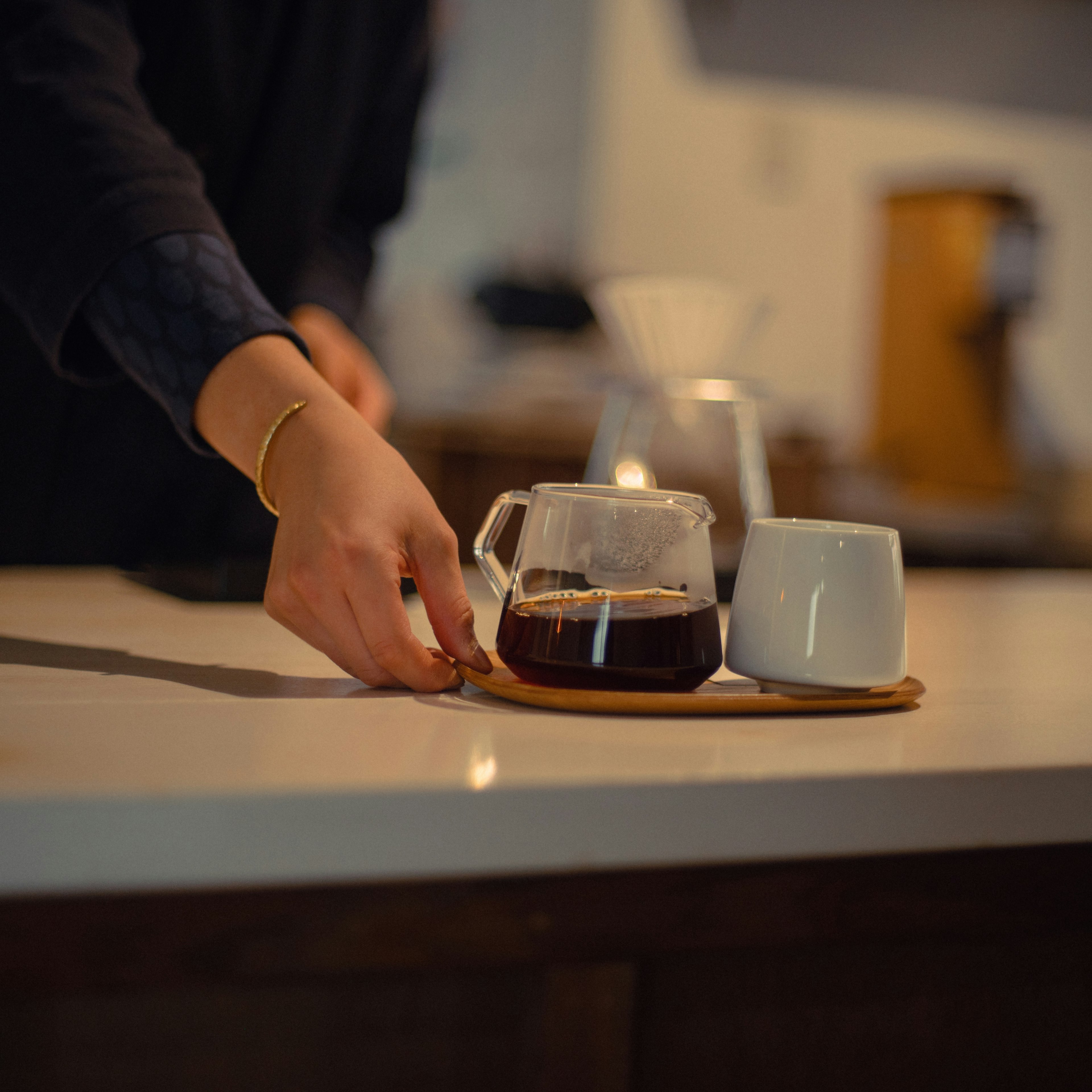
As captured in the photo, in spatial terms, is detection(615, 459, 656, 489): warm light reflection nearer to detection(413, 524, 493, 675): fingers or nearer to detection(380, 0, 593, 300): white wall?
detection(413, 524, 493, 675): fingers

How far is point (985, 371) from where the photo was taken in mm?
4230

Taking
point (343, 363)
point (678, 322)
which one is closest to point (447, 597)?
point (343, 363)

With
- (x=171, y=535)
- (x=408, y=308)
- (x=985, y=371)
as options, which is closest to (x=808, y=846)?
(x=171, y=535)

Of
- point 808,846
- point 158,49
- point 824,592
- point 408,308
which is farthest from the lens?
point 408,308

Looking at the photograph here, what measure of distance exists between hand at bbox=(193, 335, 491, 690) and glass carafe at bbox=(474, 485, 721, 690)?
4 centimetres

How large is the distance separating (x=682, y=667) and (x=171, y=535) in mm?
984

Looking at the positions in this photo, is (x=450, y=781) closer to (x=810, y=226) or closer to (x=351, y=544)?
(x=351, y=544)

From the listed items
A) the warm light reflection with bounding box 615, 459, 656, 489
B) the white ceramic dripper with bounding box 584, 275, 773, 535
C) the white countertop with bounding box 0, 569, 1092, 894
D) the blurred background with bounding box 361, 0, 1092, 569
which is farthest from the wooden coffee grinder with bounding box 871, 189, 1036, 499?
the white countertop with bounding box 0, 569, 1092, 894

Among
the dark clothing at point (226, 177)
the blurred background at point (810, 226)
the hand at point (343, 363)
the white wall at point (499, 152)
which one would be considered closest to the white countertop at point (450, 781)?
the hand at point (343, 363)

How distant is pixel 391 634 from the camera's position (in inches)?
22.6

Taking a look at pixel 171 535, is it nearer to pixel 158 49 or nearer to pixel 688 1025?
pixel 158 49

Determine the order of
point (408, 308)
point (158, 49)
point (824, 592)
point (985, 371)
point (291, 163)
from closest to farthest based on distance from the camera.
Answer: point (824, 592)
point (158, 49)
point (291, 163)
point (408, 308)
point (985, 371)

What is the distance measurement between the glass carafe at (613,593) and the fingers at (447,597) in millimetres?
28

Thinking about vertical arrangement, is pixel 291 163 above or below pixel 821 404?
below
